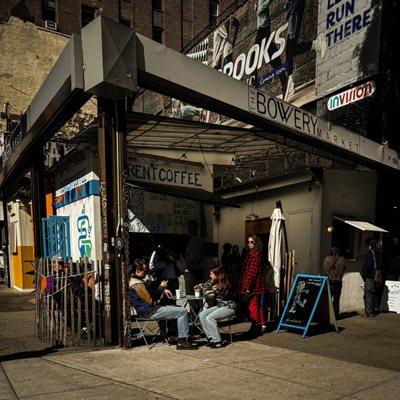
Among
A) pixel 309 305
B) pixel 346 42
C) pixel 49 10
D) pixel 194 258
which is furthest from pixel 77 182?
pixel 49 10

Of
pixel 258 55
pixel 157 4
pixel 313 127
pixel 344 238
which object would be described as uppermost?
pixel 157 4

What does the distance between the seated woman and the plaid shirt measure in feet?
1.70

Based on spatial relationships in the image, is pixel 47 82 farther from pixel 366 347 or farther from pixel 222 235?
pixel 222 235

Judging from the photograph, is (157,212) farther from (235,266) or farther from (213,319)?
(213,319)

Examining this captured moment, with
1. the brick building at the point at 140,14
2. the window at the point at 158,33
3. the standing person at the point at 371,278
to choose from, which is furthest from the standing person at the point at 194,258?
the window at the point at 158,33

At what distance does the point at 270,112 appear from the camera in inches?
294

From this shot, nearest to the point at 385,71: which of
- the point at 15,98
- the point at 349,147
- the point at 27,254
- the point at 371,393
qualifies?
the point at 349,147

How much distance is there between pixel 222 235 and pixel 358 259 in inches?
201

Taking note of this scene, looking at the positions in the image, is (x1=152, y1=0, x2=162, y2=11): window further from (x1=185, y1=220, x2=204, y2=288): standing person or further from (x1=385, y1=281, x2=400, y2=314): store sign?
(x1=385, y1=281, x2=400, y2=314): store sign

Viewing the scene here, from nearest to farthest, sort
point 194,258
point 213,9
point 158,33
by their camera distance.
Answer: point 194,258
point 158,33
point 213,9

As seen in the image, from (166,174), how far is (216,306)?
4.88 metres

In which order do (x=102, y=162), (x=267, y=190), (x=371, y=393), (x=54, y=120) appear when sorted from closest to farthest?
1. (x=371, y=393)
2. (x=102, y=162)
3. (x=54, y=120)
4. (x=267, y=190)

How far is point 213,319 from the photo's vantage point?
653 centimetres

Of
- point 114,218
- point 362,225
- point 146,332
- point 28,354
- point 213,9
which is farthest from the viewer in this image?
point 213,9
